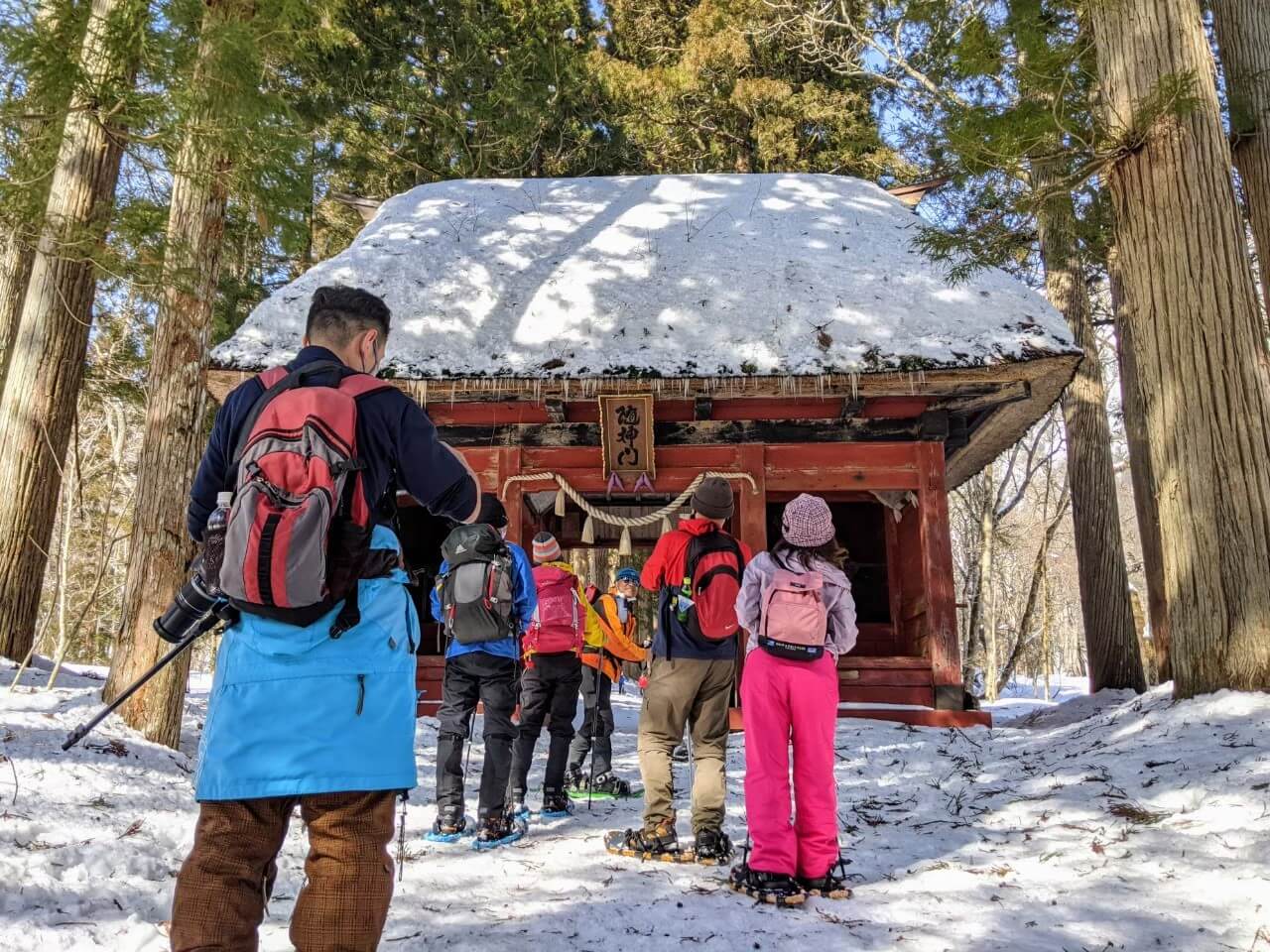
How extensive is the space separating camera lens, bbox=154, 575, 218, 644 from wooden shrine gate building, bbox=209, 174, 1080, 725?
5852mm

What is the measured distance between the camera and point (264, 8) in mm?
5254

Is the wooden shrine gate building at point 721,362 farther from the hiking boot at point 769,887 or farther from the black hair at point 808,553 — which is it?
the hiking boot at point 769,887

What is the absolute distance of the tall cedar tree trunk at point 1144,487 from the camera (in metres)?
8.84

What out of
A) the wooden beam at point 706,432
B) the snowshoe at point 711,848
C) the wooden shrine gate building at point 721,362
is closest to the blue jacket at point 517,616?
the snowshoe at point 711,848

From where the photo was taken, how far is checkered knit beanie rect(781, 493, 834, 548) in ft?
12.0

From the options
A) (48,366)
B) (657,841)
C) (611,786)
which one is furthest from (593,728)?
(48,366)

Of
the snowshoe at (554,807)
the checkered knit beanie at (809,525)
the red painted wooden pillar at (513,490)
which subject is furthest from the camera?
the red painted wooden pillar at (513,490)

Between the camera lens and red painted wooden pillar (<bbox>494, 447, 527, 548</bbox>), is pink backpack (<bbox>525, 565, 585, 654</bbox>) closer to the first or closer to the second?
the camera lens

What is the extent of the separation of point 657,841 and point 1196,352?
4.15 metres

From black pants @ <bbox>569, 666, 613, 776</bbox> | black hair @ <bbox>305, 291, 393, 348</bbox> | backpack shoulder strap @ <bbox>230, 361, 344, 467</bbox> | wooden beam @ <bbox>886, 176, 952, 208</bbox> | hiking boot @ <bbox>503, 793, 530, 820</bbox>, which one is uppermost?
wooden beam @ <bbox>886, 176, 952, 208</bbox>

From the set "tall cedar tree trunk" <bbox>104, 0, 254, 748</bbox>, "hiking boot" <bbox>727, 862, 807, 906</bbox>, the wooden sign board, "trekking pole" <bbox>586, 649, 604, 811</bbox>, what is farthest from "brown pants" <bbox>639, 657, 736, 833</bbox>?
the wooden sign board

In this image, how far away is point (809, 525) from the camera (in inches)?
144

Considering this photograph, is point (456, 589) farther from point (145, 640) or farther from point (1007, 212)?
point (1007, 212)

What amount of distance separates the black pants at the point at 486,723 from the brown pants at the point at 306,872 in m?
2.26
